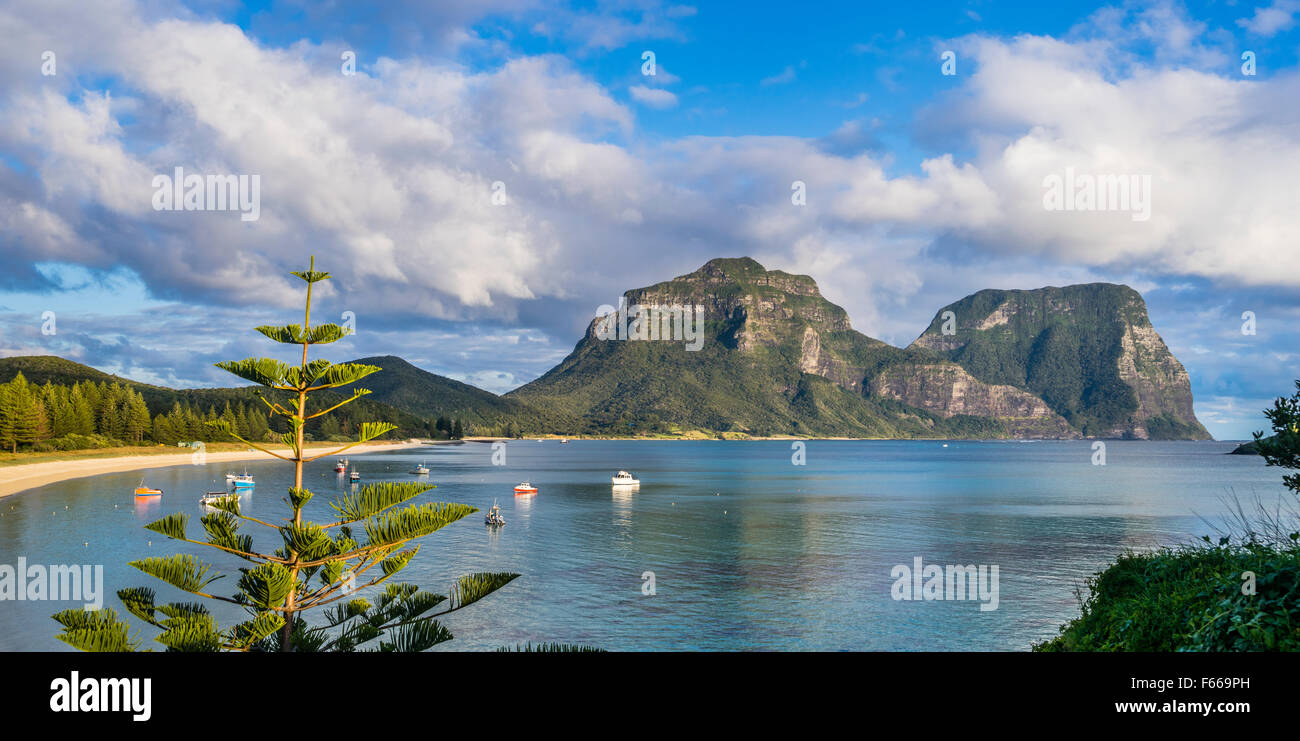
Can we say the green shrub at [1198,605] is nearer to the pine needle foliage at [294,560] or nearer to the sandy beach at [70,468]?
the pine needle foliage at [294,560]

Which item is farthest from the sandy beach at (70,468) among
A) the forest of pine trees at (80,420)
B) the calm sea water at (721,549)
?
the forest of pine trees at (80,420)

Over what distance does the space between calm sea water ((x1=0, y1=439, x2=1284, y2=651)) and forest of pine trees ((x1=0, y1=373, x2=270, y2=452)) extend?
1632cm

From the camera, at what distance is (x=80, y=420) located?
427 ft

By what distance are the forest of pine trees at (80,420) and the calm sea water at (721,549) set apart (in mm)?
16321

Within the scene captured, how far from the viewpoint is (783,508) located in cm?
8569

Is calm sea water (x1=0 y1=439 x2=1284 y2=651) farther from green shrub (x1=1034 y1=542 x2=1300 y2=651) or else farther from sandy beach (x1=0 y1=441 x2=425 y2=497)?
green shrub (x1=1034 y1=542 x2=1300 y2=651)

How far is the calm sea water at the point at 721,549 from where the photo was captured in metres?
32.7

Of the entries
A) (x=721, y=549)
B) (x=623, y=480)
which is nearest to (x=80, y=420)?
(x=623, y=480)

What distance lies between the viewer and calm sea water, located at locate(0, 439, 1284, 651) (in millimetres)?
32656

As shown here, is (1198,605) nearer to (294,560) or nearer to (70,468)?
(294,560)
